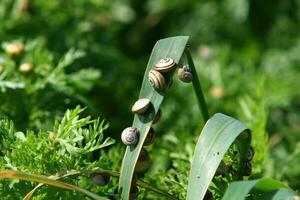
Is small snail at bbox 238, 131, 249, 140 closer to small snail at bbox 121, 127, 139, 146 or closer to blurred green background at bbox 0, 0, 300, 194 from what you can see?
small snail at bbox 121, 127, 139, 146

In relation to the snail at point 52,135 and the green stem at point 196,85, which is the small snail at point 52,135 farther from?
the green stem at point 196,85

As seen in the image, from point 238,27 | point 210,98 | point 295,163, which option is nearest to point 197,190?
point 295,163

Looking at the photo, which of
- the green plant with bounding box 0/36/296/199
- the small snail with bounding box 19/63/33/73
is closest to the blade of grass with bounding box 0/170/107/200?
the green plant with bounding box 0/36/296/199

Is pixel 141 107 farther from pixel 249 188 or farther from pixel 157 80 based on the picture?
pixel 249 188

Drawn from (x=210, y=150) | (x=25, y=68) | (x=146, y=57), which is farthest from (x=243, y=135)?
(x=146, y=57)

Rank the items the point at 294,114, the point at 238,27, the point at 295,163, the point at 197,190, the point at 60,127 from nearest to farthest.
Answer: the point at 197,190
the point at 60,127
the point at 295,163
the point at 294,114
the point at 238,27

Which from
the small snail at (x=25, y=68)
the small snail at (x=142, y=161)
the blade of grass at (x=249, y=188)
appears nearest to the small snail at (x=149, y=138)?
the small snail at (x=142, y=161)

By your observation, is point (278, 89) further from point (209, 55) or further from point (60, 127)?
point (60, 127)
